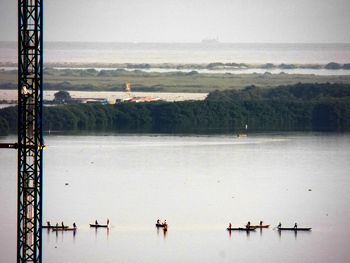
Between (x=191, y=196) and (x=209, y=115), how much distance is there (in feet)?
102

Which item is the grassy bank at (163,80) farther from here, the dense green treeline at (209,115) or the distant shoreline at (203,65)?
the dense green treeline at (209,115)

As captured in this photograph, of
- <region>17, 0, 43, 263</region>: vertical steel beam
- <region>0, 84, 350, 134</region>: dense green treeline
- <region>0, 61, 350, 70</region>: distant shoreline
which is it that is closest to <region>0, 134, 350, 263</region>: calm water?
<region>0, 84, 350, 134</region>: dense green treeline

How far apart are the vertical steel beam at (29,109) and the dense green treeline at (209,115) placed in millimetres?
→ 45664

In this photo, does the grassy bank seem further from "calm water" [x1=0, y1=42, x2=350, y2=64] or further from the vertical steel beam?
the vertical steel beam

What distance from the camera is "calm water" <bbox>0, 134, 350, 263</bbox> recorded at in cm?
3616

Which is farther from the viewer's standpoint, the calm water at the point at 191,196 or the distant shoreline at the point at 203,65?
the distant shoreline at the point at 203,65

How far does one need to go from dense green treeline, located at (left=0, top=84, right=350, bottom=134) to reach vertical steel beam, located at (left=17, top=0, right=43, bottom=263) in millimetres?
45664

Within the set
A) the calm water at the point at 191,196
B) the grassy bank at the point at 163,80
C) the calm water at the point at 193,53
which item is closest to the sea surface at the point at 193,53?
the calm water at the point at 193,53

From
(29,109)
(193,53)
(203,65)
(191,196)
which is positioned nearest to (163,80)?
(203,65)

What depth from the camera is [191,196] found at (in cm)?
4822

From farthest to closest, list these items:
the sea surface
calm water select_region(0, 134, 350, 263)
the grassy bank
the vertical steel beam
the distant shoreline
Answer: the sea surface → the distant shoreline → the grassy bank → calm water select_region(0, 134, 350, 263) → the vertical steel beam

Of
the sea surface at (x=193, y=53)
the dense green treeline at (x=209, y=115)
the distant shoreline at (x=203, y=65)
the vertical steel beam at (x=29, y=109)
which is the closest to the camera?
the vertical steel beam at (x=29, y=109)

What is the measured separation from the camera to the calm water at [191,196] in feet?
119

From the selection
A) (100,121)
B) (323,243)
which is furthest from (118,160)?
(323,243)
